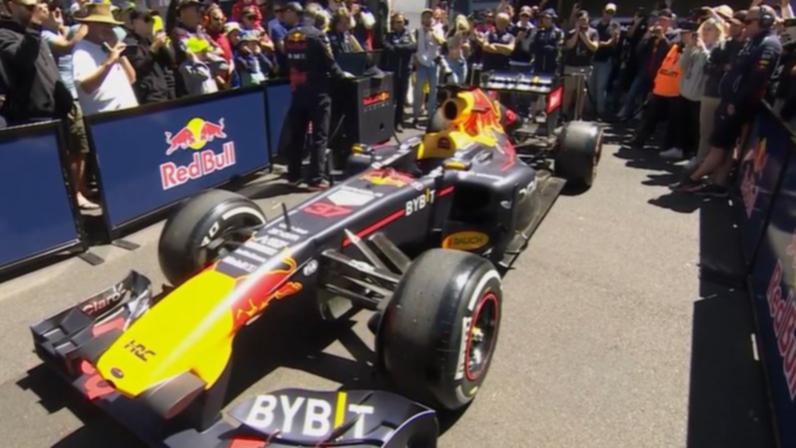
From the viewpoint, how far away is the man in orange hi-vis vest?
805 cm

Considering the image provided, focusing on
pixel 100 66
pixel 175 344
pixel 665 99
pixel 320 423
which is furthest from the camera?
pixel 665 99

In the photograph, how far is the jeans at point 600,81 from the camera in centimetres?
1069

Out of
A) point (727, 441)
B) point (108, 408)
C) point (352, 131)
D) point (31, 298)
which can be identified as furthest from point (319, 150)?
point (727, 441)

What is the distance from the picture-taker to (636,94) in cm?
1038

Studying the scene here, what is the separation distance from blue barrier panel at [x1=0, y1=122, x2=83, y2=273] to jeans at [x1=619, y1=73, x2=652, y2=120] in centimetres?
919

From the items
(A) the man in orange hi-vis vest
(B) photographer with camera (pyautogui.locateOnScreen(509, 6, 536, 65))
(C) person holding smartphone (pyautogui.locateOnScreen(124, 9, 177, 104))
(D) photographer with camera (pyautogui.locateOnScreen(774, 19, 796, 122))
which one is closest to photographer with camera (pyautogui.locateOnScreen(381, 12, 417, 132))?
(B) photographer with camera (pyautogui.locateOnScreen(509, 6, 536, 65))

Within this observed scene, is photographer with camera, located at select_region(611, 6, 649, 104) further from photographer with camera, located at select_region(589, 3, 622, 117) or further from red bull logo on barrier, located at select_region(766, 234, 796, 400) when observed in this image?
red bull logo on barrier, located at select_region(766, 234, 796, 400)

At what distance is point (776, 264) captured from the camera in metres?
3.59

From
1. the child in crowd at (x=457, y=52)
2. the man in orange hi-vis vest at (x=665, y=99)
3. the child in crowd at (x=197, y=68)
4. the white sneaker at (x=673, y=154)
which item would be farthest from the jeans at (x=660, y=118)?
the child in crowd at (x=197, y=68)

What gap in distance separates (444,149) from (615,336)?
184 cm

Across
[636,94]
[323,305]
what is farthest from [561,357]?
[636,94]

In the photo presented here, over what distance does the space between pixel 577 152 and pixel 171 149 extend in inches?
168

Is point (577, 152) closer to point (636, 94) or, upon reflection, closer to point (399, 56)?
point (399, 56)

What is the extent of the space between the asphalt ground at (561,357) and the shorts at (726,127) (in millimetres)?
1530
